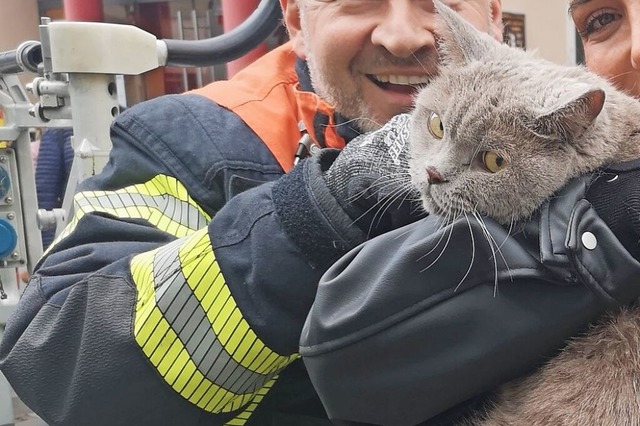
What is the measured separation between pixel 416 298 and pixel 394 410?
128mm

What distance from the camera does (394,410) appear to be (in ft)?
2.28

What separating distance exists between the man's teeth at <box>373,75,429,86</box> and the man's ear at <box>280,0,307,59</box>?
0.71 ft

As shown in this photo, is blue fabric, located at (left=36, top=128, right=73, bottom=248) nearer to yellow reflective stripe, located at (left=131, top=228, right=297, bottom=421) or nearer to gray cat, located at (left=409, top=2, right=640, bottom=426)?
yellow reflective stripe, located at (left=131, top=228, right=297, bottom=421)

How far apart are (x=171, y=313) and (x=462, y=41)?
53cm

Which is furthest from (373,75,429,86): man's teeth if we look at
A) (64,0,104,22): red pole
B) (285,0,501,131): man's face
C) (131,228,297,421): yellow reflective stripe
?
(64,0,104,22): red pole

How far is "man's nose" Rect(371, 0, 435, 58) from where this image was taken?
1048 millimetres

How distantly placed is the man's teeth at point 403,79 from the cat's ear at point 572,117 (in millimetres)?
409

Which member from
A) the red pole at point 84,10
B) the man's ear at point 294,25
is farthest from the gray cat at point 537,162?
the red pole at point 84,10

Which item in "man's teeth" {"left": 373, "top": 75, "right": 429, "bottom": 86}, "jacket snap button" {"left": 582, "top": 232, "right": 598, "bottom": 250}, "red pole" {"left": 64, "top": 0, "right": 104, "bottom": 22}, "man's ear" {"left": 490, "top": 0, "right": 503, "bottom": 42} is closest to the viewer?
"jacket snap button" {"left": 582, "top": 232, "right": 598, "bottom": 250}

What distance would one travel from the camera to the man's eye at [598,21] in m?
1.05

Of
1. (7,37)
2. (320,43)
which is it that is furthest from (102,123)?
(7,37)

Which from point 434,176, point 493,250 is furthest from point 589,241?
point 434,176

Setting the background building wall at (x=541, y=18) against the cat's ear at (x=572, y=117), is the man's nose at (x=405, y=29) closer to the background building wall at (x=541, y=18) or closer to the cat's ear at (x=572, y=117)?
the cat's ear at (x=572, y=117)

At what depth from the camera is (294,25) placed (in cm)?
135
